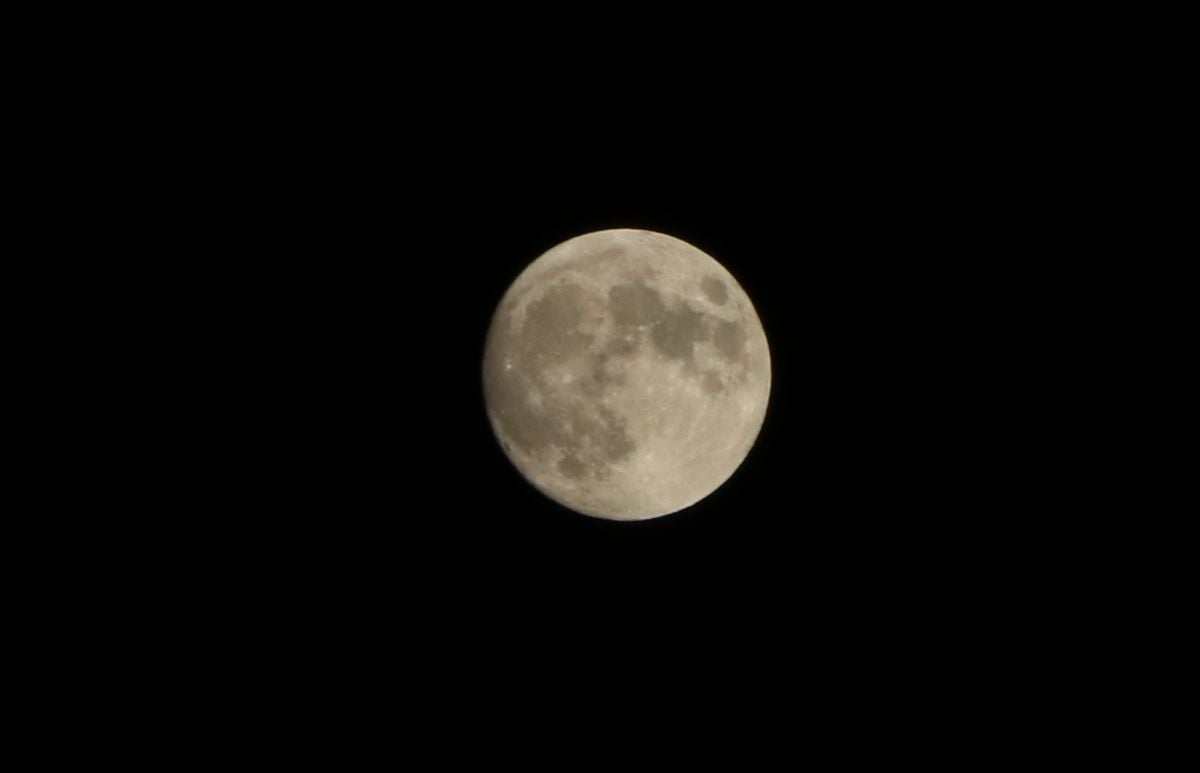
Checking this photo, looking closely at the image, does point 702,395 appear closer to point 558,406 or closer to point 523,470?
point 558,406

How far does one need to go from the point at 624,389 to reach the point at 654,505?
2.70 feet

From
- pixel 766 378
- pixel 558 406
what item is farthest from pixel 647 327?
pixel 766 378

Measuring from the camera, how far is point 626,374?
4.26 metres

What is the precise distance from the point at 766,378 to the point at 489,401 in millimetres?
1595

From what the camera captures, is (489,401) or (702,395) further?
(489,401)

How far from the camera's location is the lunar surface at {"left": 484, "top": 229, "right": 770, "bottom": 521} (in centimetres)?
431

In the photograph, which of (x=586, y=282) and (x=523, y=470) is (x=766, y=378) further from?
(x=523, y=470)

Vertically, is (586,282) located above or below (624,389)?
above

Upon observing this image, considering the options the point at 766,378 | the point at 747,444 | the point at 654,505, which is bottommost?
the point at 654,505

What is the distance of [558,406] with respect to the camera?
4430 millimetres

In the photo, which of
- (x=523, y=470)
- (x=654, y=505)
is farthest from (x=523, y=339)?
(x=654, y=505)

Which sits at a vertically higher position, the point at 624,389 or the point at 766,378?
the point at 766,378

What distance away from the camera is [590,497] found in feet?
15.6

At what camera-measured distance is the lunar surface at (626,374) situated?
4.31 metres
